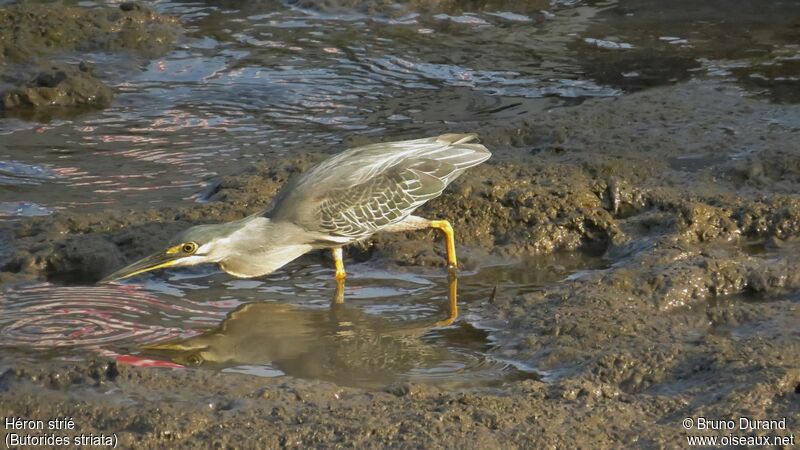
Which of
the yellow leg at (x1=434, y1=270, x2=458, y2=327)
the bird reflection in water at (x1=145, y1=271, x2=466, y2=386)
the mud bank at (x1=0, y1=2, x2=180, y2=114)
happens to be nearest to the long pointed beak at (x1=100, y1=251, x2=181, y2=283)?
the bird reflection in water at (x1=145, y1=271, x2=466, y2=386)

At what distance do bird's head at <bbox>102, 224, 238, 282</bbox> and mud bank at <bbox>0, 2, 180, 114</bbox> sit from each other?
3851mm

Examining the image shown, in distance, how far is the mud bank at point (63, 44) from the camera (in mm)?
10250

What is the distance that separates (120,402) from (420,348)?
5.47 feet

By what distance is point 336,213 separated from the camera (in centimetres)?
715

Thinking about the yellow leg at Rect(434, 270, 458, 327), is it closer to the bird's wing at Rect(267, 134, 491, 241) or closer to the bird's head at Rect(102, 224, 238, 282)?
the bird's wing at Rect(267, 134, 491, 241)

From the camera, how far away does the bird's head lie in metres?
6.65

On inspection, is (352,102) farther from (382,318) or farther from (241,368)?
(241,368)

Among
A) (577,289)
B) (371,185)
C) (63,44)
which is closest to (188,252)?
(371,185)

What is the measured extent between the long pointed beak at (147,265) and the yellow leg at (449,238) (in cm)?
154

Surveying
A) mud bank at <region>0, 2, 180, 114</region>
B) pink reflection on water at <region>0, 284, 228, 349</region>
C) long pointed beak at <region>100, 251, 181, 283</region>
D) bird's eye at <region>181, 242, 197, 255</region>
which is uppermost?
mud bank at <region>0, 2, 180, 114</region>

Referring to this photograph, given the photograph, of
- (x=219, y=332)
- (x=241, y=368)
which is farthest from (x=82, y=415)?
(x=219, y=332)

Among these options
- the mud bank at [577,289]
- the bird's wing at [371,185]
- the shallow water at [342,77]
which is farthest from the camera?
the shallow water at [342,77]

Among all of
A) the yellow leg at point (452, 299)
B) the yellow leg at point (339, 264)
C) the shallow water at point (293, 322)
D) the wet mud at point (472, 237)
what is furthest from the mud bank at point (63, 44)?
the yellow leg at point (452, 299)

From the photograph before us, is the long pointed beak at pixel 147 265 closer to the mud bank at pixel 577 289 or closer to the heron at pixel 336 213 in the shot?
the heron at pixel 336 213
